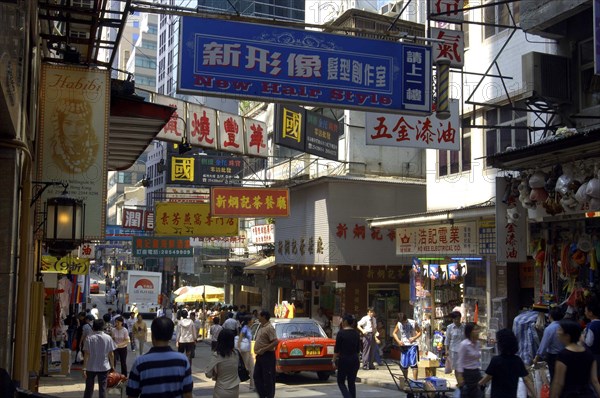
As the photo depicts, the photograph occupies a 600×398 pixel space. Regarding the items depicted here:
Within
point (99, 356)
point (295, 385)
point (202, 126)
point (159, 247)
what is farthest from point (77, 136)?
point (159, 247)

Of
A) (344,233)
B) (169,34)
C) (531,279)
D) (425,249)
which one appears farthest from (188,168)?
(169,34)

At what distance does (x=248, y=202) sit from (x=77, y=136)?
13.9 meters

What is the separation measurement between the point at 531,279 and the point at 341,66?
353 inches

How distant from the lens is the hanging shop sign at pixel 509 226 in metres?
13.1

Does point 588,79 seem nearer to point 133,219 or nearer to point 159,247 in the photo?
point 159,247

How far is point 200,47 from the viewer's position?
930 centimetres

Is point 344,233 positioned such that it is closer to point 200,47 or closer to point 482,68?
point 482,68

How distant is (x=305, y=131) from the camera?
20922mm

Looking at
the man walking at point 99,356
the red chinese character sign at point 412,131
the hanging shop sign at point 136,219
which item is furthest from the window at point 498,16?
the hanging shop sign at point 136,219

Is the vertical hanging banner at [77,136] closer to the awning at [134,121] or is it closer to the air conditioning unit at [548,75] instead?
the awning at [134,121]

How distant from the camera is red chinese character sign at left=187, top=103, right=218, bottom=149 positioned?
16.9m

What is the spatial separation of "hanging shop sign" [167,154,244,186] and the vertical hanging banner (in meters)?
15.7

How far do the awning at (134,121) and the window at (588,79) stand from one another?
790cm

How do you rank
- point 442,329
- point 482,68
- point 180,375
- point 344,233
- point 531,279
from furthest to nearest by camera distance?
1. point 344,233
2. point 442,329
3. point 482,68
4. point 531,279
5. point 180,375
